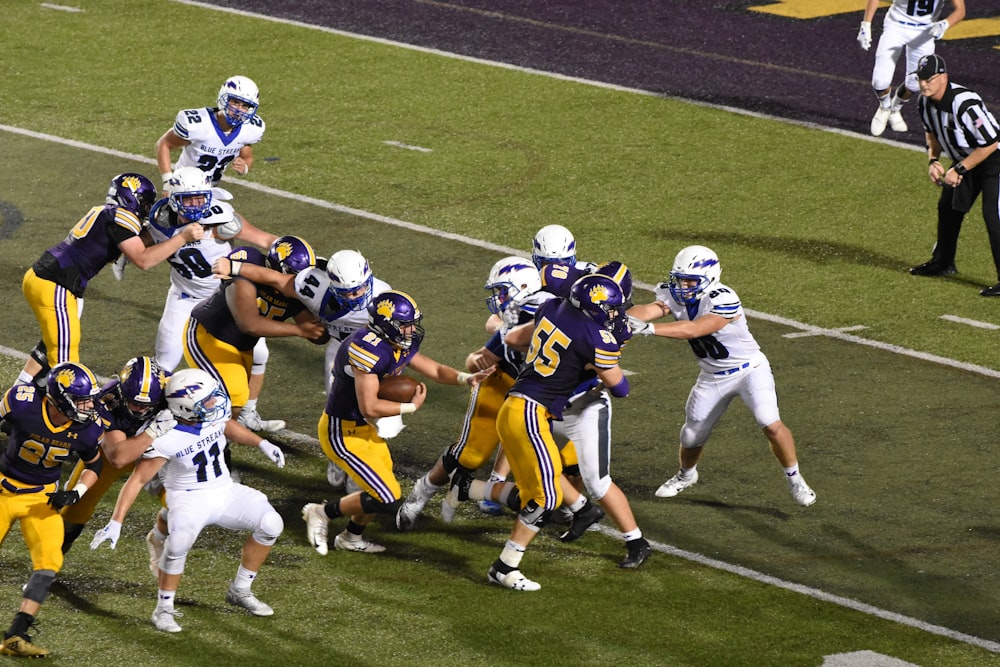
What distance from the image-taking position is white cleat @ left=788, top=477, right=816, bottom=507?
33.8ft

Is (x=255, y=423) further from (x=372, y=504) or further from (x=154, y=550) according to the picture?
(x=154, y=550)

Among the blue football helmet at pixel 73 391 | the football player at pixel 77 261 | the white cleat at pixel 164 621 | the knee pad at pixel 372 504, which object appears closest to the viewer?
the blue football helmet at pixel 73 391

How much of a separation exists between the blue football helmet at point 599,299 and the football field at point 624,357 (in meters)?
1.45

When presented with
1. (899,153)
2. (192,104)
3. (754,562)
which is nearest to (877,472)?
(754,562)

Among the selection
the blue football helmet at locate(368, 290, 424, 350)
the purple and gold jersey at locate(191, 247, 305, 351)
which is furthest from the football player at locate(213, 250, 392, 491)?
the blue football helmet at locate(368, 290, 424, 350)

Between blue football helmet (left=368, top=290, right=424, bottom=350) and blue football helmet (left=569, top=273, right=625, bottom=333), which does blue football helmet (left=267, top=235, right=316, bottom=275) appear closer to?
blue football helmet (left=368, top=290, right=424, bottom=350)

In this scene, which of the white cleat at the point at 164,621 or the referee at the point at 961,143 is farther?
the referee at the point at 961,143

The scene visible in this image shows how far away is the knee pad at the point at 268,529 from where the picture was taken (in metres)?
8.49

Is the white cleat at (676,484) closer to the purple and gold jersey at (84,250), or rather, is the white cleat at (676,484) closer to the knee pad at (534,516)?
Answer: the knee pad at (534,516)

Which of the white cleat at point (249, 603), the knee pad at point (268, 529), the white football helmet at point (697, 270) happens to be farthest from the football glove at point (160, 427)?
the white football helmet at point (697, 270)

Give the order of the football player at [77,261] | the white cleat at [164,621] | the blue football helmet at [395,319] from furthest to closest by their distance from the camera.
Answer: the football player at [77,261], the blue football helmet at [395,319], the white cleat at [164,621]

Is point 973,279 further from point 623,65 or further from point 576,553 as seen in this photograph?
point 623,65

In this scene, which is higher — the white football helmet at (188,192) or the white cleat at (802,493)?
the white football helmet at (188,192)

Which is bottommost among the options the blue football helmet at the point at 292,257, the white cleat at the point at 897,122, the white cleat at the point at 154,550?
the white cleat at the point at 154,550
